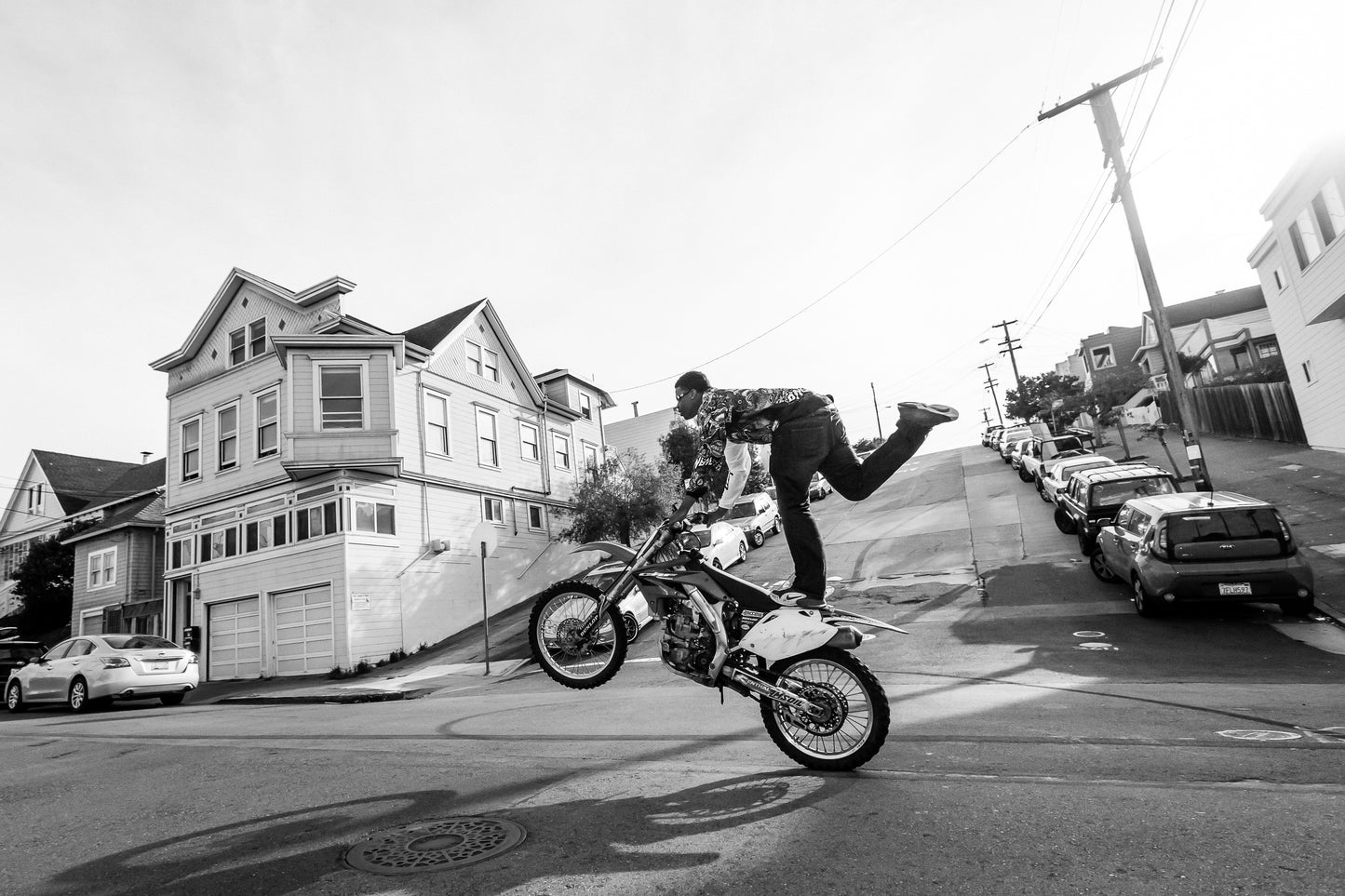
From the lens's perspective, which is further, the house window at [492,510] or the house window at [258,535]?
the house window at [492,510]

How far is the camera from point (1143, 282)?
17875 mm

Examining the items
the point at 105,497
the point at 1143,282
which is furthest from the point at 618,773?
the point at 105,497

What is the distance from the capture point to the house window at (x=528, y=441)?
29.6 m

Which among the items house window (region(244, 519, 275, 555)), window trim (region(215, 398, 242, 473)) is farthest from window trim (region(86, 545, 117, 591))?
house window (region(244, 519, 275, 555))

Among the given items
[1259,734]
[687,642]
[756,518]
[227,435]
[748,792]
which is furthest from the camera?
[756,518]

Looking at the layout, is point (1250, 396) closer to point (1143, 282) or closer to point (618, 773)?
point (1143, 282)

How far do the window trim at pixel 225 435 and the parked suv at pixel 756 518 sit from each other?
53.7 feet

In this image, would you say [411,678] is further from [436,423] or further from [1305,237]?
[1305,237]

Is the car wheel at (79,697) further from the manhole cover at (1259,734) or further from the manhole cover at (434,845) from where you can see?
the manhole cover at (1259,734)

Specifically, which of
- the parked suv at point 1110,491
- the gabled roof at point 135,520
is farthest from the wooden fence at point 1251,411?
the gabled roof at point 135,520

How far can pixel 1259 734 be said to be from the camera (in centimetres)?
495

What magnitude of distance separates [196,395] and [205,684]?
32.6 ft

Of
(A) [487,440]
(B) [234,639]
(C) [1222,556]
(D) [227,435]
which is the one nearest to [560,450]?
(A) [487,440]

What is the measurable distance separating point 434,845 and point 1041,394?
58063 millimetres
